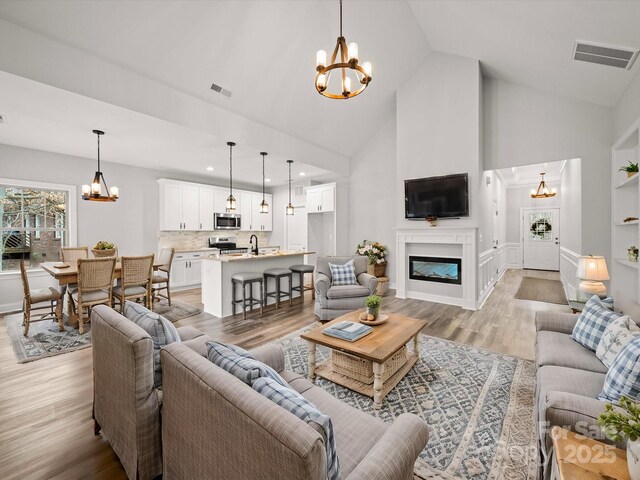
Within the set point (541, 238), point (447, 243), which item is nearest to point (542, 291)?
point (447, 243)

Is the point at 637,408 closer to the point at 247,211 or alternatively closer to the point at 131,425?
the point at 131,425

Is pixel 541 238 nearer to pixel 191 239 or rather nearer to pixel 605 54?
pixel 605 54

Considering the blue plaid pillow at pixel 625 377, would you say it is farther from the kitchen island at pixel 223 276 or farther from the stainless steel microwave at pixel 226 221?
the stainless steel microwave at pixel 226 221

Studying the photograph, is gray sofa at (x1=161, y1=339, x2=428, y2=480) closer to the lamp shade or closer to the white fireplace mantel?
the lamp shade

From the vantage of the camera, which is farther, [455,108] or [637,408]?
[455,108]

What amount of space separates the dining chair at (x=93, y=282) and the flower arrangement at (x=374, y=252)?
15.1ft

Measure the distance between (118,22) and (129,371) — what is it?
3366mm

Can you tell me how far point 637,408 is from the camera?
95 centimetres

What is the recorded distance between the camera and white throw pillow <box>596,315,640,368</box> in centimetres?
179

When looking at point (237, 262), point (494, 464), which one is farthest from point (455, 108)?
point (494, 464)

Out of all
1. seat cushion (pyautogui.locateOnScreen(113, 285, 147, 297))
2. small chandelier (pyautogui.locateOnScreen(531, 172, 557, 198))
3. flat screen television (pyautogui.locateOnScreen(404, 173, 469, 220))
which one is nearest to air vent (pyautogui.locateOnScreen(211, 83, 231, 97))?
seat cushion (pyautogui.locateOnScreen(113, 285, 147, 297))

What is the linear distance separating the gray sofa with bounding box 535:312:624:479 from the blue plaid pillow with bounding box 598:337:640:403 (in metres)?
0.10

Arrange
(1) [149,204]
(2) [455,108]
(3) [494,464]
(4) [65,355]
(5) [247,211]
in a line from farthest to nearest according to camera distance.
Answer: (5) [247,211] → (1) [149,204] → (2) [455,108] → (4) [65,355] → (3) [494,464]

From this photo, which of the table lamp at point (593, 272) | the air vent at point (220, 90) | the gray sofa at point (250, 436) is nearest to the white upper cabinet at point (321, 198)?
the air vent at point (220, 90)
